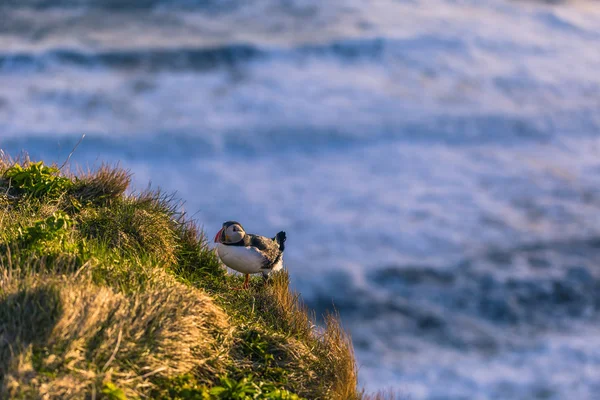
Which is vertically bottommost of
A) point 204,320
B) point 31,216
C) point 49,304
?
point 49,304

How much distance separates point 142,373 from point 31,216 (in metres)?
3.45

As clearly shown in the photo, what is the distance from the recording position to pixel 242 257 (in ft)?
30.0

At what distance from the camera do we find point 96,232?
29.6 ft

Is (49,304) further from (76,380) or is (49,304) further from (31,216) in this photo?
(31,216)

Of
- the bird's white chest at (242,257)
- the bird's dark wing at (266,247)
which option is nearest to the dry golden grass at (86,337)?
the bird's white chest at (242,257)

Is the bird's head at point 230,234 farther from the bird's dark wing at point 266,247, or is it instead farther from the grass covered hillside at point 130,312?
the grass covered hillside at point 130,312

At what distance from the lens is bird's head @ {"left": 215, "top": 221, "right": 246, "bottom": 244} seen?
926 centimetres

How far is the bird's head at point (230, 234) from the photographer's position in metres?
9.26

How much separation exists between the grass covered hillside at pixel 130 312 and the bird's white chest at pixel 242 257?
0.40 metres

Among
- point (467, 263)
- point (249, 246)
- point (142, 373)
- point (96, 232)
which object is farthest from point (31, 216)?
point (467, 263)

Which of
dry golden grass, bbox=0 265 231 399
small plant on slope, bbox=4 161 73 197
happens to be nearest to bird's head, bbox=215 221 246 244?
dry golden grass, bbox=0 265 231 399

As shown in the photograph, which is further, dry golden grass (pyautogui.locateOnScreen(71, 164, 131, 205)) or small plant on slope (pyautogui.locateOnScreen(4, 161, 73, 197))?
dry golden grass (pyautogui.locateOnScreen(71, 164, 131, 205))

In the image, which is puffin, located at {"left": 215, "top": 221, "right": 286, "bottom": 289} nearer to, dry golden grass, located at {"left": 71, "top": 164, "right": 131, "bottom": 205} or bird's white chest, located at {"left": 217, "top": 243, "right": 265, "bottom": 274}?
bird's white chest, located at {"left": 217, "top": 243, "right": 265, "bottom": 274}

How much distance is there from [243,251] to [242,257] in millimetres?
81
